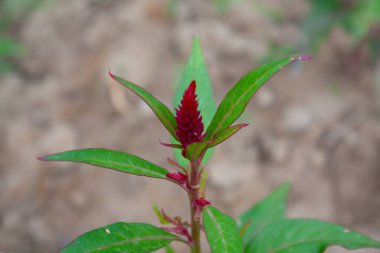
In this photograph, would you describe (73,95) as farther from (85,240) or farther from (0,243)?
(85,240)

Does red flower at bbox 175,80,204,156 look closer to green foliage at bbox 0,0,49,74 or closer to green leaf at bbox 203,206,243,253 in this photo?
green leaf at bbox 203,206,243,253

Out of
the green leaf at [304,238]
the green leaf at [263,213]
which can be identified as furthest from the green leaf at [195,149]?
the green leaf at [263,213]

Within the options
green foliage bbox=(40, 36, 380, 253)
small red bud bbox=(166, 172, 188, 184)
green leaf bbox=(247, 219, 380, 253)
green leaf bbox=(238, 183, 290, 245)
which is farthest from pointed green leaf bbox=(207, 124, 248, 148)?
green leaf bbox=(238, 183, 290, 245)

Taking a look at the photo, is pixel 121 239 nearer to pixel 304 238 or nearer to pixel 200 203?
pixel 200 203

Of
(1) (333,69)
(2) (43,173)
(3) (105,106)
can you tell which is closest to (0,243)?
(2) (43,173)

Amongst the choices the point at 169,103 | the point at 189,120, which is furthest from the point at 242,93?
the point at 169,103
